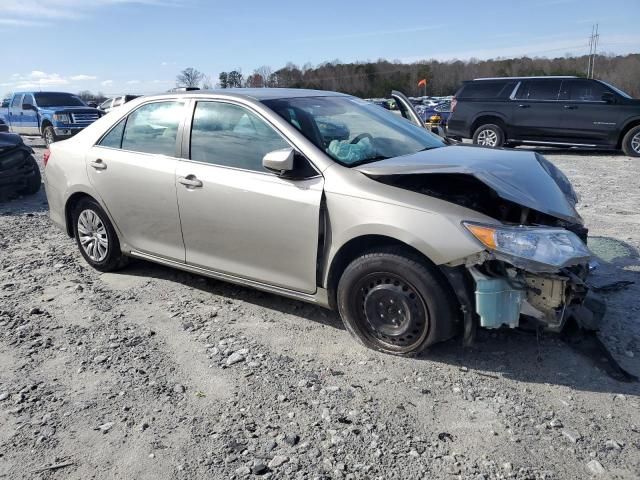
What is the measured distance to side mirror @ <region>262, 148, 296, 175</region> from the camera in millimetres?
3467

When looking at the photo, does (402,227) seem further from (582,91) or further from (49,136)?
(49,136)

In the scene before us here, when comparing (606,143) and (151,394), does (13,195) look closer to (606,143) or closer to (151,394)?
(151,394)

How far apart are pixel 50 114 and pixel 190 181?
1496 cm

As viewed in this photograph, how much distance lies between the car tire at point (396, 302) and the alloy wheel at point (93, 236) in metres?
2.67

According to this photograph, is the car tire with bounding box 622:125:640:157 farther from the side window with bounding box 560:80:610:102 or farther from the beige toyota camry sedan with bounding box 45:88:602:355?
the beige toyota camry sedan with bounding box 45:88:602:355

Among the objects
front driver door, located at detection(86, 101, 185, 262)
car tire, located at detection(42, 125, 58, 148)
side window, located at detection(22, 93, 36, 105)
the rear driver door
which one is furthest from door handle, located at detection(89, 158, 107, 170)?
side window, located at detection(22, 93, 36, 105)

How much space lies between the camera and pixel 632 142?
41.8 feet

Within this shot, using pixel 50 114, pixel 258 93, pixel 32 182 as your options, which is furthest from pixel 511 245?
pixel 50 114

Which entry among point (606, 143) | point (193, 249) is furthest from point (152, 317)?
point (606, 143)

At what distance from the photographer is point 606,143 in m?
13.0

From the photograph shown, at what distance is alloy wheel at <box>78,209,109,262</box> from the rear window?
11.6 metres

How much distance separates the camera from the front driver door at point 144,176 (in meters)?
4.34

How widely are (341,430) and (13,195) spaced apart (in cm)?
875

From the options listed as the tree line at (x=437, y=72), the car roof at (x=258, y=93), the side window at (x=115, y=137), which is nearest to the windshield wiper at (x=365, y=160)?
the car roof at (x=258, y=93)
